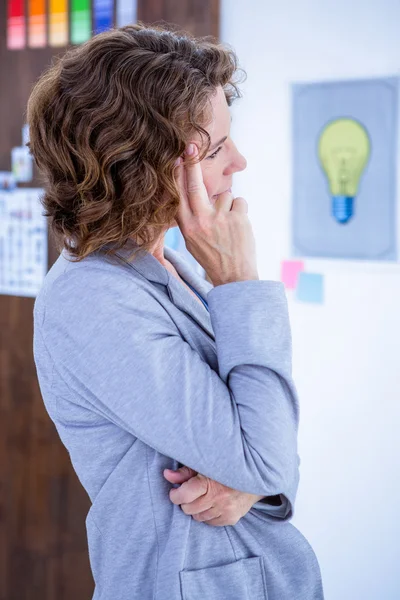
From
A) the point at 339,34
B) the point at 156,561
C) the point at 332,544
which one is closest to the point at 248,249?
the point at 156,561

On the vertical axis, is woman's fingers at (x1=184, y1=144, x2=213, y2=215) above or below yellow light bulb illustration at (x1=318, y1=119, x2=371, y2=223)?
below

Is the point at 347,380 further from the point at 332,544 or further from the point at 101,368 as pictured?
the point at 101,368

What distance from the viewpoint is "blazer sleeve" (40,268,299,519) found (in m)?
0.96

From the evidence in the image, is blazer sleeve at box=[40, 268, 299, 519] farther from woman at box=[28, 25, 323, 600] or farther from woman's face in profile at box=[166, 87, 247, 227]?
woman's face in profile at box=[166, 87, 247, 227]

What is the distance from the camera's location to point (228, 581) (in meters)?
1.06

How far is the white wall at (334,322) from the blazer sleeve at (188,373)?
2.66 ft

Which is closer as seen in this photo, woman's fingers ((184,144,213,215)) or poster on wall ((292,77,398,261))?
woman's fingers ((184,144,213,215))

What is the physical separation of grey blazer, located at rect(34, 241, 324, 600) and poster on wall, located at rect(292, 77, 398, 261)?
0.77 m

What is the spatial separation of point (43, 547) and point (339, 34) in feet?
6.25

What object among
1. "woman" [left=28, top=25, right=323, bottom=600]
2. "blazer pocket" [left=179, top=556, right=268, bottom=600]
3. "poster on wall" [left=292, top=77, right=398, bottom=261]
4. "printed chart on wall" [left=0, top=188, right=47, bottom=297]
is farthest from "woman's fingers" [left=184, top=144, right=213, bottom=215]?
"printed chart on wall" [left=0, top=188, right=47, bottom=297]

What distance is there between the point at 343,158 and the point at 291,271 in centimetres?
33

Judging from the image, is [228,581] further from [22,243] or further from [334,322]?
[22,243]

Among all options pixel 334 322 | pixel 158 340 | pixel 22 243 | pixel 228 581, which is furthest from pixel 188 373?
pixel 22 243

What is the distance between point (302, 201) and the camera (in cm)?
185
